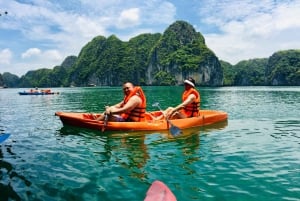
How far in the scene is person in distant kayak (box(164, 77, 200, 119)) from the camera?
12.3 m

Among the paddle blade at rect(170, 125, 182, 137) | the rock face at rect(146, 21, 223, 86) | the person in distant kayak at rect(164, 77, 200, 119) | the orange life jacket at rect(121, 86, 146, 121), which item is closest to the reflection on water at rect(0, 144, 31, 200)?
the orange life jacket at rect(121, 86, 146, 121)

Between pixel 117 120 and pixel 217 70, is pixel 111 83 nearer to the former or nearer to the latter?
pixel 217 70

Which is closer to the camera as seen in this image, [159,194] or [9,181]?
[159,194]

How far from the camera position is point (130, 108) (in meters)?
11.2

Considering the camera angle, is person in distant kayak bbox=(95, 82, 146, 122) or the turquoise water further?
person in distant kayak bbox=(95, 82, 146, 122)

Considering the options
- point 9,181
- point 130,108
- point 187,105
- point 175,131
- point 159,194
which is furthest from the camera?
point 187,105

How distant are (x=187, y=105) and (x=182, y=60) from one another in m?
160

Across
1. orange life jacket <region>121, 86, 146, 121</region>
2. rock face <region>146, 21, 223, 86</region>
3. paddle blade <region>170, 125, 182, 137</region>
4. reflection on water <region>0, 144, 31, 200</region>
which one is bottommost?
reflection on water <region>0, 144, 31, 200</region>

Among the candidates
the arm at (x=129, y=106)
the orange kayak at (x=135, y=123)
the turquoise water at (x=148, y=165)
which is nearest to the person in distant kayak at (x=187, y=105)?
the orange kayak at (x=135, y=123)

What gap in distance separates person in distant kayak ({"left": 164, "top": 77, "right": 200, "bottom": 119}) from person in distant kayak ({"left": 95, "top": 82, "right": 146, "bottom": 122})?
136 cm

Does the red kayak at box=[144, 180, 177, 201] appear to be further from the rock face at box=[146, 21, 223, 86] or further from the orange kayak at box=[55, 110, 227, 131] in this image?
the rock face at box=[146, 21, 223, 86]

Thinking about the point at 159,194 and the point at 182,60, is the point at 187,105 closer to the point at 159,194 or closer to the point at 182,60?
the point at 159,194

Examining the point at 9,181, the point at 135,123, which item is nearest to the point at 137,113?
the point at 135,123

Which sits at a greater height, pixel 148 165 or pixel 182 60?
pixel 182 60
